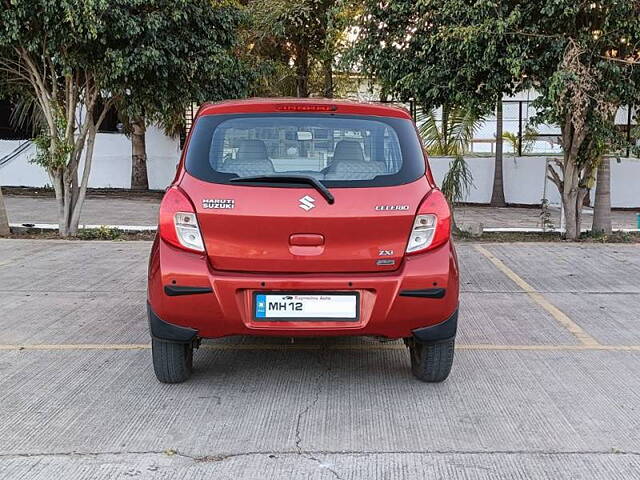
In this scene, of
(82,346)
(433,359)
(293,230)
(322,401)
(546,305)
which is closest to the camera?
(293,230)

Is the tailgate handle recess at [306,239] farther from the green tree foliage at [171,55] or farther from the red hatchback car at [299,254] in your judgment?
the green tree foliage at [171,55]

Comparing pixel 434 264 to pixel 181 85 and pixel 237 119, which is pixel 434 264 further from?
pixel 181 85

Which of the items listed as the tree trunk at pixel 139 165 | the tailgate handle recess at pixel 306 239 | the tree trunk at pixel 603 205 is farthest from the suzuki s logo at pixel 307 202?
the tree trunk at pixel 139 165

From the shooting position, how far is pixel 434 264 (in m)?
3.73

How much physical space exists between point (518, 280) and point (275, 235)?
4.27 m

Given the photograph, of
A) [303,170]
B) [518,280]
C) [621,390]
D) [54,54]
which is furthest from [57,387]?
[54,54]

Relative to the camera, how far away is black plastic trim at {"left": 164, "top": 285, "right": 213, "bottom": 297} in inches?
143

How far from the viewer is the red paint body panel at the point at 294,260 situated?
3.64 meters

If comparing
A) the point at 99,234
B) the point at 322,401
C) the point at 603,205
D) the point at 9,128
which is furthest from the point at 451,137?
the point at 9,128

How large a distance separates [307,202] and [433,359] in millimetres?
1234

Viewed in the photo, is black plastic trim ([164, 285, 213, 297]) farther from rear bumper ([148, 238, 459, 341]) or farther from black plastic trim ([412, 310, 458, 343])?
black plastic trim ([412, 310, 458, 343])

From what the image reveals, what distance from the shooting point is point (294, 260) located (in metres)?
3.66

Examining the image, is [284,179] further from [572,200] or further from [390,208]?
[572,200]

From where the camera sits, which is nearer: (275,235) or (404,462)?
(404,462)
